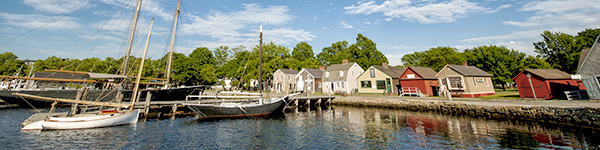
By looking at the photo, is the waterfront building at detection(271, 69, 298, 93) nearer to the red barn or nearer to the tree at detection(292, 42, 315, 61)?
the tree at detection(292, 42, 315, 61)

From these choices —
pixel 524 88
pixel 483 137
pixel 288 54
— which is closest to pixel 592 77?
pixel 524 88

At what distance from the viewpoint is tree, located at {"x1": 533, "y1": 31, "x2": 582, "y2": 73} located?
32.9 metres

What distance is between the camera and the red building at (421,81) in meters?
28.7

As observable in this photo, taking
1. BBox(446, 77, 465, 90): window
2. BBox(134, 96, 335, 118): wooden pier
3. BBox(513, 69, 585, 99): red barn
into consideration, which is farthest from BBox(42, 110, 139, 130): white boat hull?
BBox(513, 69, 585, 99): red barn

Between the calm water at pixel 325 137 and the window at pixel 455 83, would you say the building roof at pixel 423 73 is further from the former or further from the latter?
the calm water at pixel 325 137

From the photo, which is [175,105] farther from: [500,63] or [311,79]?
[500,63]

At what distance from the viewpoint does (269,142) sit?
36.9 feet

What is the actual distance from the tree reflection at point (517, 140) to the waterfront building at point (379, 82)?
2219 centimetres

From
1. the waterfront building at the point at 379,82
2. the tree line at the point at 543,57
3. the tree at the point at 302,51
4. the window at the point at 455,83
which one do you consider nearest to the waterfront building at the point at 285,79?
the tree at the point at 302,51

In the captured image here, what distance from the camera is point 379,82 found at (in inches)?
1395

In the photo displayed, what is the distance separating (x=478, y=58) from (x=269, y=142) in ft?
146

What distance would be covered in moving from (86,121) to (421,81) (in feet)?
108

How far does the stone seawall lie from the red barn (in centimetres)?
614

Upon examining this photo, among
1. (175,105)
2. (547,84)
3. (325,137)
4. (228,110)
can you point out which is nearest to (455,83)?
(547,84)
